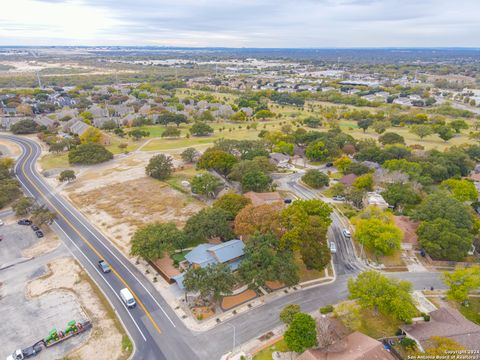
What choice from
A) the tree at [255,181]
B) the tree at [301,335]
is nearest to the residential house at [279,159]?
the tree at [255,181]

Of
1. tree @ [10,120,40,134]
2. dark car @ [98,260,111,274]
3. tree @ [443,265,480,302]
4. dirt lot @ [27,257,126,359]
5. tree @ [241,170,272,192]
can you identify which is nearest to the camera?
dirt lot @ [27,257,126,359]

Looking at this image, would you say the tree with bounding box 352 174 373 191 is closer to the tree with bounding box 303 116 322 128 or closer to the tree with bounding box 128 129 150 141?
the tree with bounding box 303 116 322 128

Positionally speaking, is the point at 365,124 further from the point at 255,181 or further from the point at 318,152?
the point at 255,181

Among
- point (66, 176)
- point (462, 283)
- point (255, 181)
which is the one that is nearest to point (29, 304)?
point (255, 181)

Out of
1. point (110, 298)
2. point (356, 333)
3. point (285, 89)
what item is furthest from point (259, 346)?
point (285, 89)

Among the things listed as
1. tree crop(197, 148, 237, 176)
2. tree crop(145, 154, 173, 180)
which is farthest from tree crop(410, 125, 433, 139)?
tree crop(145, 154, 173, 180)

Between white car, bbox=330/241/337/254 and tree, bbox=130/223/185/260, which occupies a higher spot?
tree, bbox=130/223/185/260

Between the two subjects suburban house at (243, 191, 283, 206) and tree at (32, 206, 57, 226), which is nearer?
tree at (32, 206, 57, 226)

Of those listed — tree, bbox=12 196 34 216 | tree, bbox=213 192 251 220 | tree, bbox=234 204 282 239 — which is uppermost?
tree, bbox=234 204 282 239
